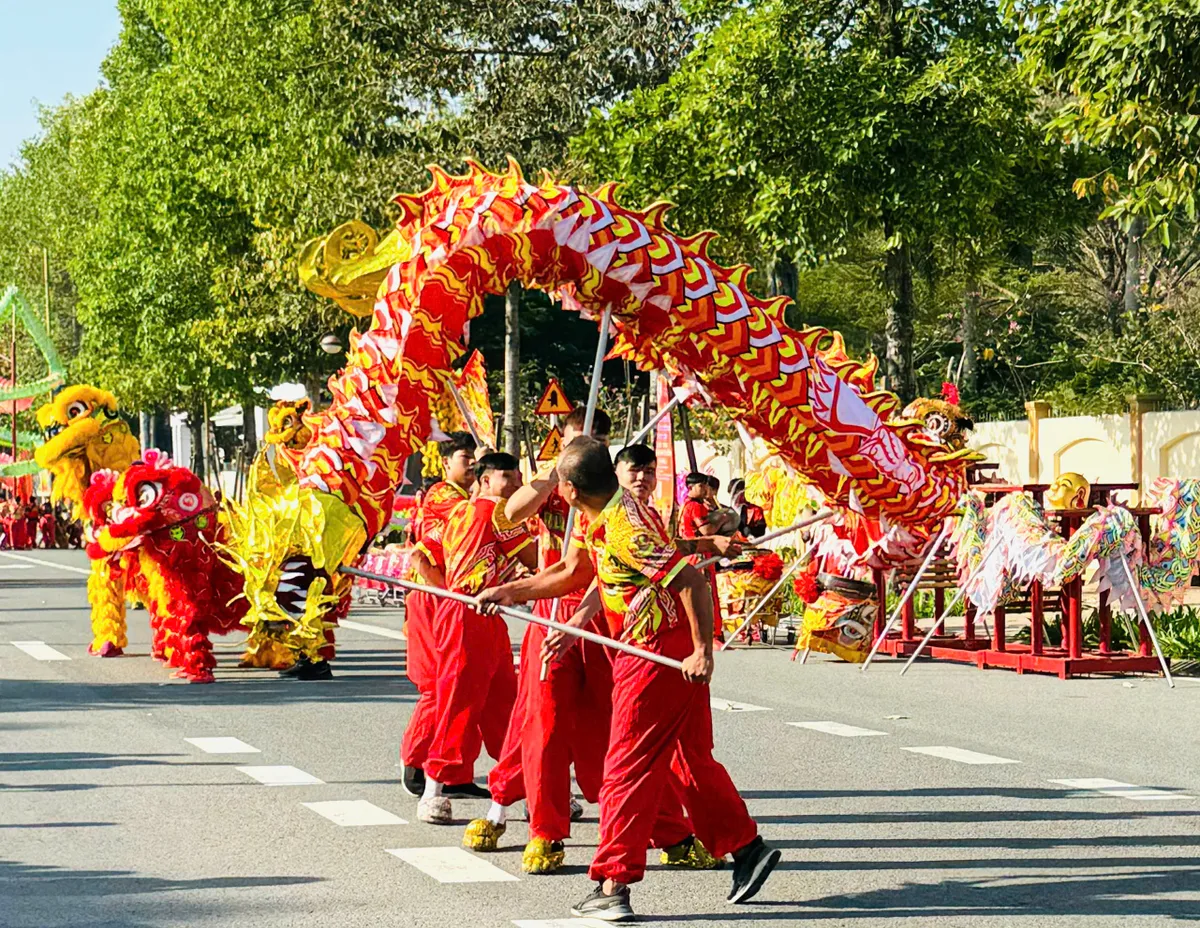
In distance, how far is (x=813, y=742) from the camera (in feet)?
36.6

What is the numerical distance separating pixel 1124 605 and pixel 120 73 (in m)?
44.7

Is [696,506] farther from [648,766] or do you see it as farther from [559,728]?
[648,766]

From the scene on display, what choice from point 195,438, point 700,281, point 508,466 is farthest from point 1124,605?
point 195,438

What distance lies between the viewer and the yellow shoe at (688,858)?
762 cm

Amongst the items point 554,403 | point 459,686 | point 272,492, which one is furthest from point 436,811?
point 554,403

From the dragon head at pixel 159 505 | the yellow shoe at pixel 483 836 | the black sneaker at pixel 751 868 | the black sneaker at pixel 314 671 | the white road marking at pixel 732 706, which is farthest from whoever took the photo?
the dragon head at pixel 159 505

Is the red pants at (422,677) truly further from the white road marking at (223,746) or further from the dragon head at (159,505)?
the dragon head at (159,505)

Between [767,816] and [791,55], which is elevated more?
[791,55]

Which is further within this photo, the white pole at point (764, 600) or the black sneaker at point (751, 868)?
the white pole at point (764, 600)

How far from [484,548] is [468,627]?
0.37 meters

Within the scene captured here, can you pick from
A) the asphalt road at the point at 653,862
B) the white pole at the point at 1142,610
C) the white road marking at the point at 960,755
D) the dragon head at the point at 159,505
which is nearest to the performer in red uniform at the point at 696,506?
the asphalt road at the point at 653,862

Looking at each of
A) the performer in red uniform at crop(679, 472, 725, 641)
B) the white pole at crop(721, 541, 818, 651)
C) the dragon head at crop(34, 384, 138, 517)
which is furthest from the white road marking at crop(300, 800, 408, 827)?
the dragon head at crop(34, 384, 138, 517)

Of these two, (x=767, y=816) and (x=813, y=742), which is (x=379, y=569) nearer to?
(x=813, y=742)

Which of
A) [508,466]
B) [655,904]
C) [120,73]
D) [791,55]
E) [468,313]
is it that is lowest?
[655,904]
